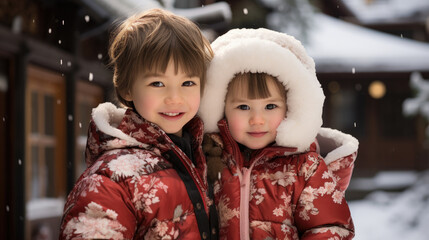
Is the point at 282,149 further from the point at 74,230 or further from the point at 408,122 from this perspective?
the point at 408,122

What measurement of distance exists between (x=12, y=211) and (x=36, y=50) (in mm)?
1580

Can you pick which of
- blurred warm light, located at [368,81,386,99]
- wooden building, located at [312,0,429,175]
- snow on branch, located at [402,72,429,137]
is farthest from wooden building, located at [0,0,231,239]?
blurred warm light, located at [368,81,386,99]

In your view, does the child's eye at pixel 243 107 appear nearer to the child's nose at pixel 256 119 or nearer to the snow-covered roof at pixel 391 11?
the child's nose at pixel 256 119

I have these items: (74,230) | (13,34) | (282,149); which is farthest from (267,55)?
(13,34)

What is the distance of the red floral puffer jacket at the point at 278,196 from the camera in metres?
2.24

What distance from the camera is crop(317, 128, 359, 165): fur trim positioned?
246cm

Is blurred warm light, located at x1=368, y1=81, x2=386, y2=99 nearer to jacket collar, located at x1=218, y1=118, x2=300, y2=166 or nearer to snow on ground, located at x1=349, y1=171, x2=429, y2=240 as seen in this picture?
snow on ground, located at x1=349, y1=171, x2=429, y2=240

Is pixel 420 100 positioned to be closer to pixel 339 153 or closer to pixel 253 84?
pixel 339 153

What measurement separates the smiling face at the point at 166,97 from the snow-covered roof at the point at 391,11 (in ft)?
54.5

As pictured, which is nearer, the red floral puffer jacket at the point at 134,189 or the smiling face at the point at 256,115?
the red floral puffer jacket at the point at 134,189

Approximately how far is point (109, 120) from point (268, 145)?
0.70 m

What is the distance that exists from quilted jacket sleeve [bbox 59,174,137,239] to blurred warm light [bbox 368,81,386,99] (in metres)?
15.3

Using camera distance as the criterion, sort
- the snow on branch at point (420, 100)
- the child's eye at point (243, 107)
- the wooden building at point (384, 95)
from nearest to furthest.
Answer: the child's eye at point (243, 107), the snow on branch at point (420, 100), the wooden building at point (384, 95)

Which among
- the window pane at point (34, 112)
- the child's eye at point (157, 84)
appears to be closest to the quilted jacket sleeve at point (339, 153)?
the child's eye at point (157, 84)
